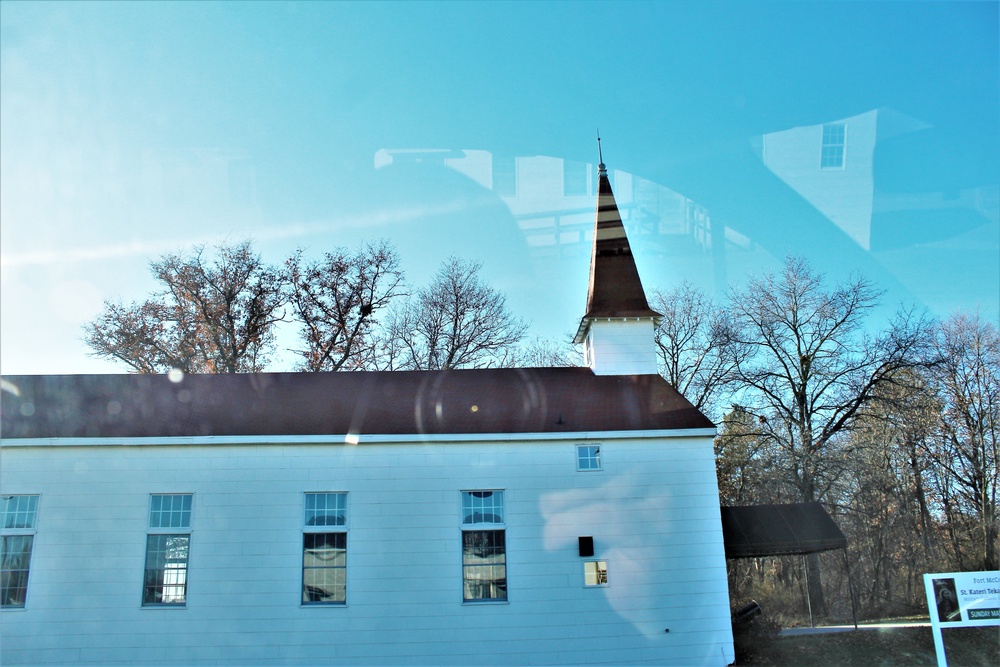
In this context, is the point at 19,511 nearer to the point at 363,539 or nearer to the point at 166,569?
the point at 166,569

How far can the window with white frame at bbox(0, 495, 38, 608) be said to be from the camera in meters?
14.2

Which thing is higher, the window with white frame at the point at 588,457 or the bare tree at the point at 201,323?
the bare tree at the point at 201,323

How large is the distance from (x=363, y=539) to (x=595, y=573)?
14.9 feet

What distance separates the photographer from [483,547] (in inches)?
572

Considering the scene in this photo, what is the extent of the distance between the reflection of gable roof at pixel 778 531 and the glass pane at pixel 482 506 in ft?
16.2

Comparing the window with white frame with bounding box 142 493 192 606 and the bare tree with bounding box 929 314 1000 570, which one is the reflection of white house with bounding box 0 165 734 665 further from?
the bare tree with bounding box 929 314 1000 570

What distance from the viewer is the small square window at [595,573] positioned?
47.0ft

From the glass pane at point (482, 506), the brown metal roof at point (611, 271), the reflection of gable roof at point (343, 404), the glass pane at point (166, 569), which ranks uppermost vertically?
the brown metal roof at point (611, 271)

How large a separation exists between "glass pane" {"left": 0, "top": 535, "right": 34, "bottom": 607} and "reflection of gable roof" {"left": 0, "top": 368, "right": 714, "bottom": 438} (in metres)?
2.07

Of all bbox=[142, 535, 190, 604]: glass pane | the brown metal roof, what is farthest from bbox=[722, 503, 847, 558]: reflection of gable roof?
bbox=[142, 535, 190, 604]: glass pane

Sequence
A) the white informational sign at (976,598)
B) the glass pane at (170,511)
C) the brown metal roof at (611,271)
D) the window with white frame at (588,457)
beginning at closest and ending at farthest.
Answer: the white informational sign at (976,598)
the glass pane at (170,511)
the window with white frame at (588,457)
the brown metal roof at (611,271)

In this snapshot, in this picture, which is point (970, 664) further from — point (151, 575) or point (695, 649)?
point (151, 575)

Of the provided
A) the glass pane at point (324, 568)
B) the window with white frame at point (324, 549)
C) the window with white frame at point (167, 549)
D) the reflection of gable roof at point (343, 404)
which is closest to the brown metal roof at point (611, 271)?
the reflection of gable roof at point (343, 404)

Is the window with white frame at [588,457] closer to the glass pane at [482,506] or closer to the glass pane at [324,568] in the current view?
the glass pane at [482,506]
